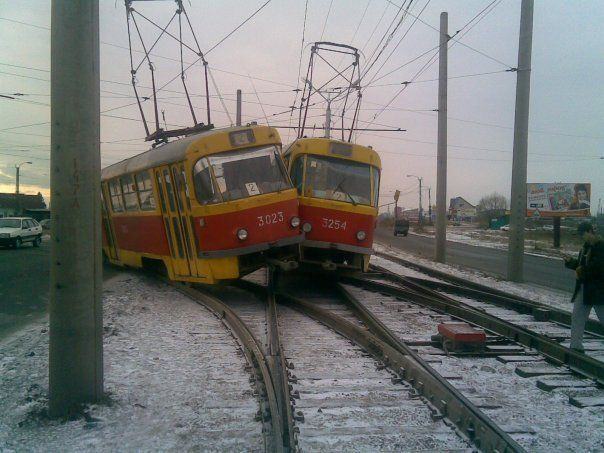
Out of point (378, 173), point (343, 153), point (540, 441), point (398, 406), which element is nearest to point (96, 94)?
point (398, 406)

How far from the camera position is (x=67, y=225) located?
4.76m

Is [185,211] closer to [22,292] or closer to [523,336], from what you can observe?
[22,292]

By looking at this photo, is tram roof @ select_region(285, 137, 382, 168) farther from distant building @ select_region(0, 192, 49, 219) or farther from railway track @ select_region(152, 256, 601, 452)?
distant building @ select_region(0, 192, 49, 219)

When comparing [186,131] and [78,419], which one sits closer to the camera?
[78,419]

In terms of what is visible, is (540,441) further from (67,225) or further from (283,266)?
(283,266)

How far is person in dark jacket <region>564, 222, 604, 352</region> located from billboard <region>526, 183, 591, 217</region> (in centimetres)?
3870

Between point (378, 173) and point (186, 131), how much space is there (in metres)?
4.54

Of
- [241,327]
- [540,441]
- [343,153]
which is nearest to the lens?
[540,441]

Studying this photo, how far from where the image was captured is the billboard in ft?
140

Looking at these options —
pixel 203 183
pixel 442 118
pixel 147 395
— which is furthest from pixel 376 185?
pixel 442 118

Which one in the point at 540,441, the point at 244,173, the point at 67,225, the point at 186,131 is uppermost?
the point at 186,131

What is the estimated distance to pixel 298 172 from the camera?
38.9 ft

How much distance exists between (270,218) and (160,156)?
115 inches

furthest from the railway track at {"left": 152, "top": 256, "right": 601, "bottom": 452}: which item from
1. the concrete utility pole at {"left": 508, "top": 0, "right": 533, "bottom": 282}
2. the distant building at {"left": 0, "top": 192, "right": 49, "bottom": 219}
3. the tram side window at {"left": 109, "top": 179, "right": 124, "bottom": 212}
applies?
the distant building at {"left": 0, "top": 192, "right": 49, "bottom": 219}
